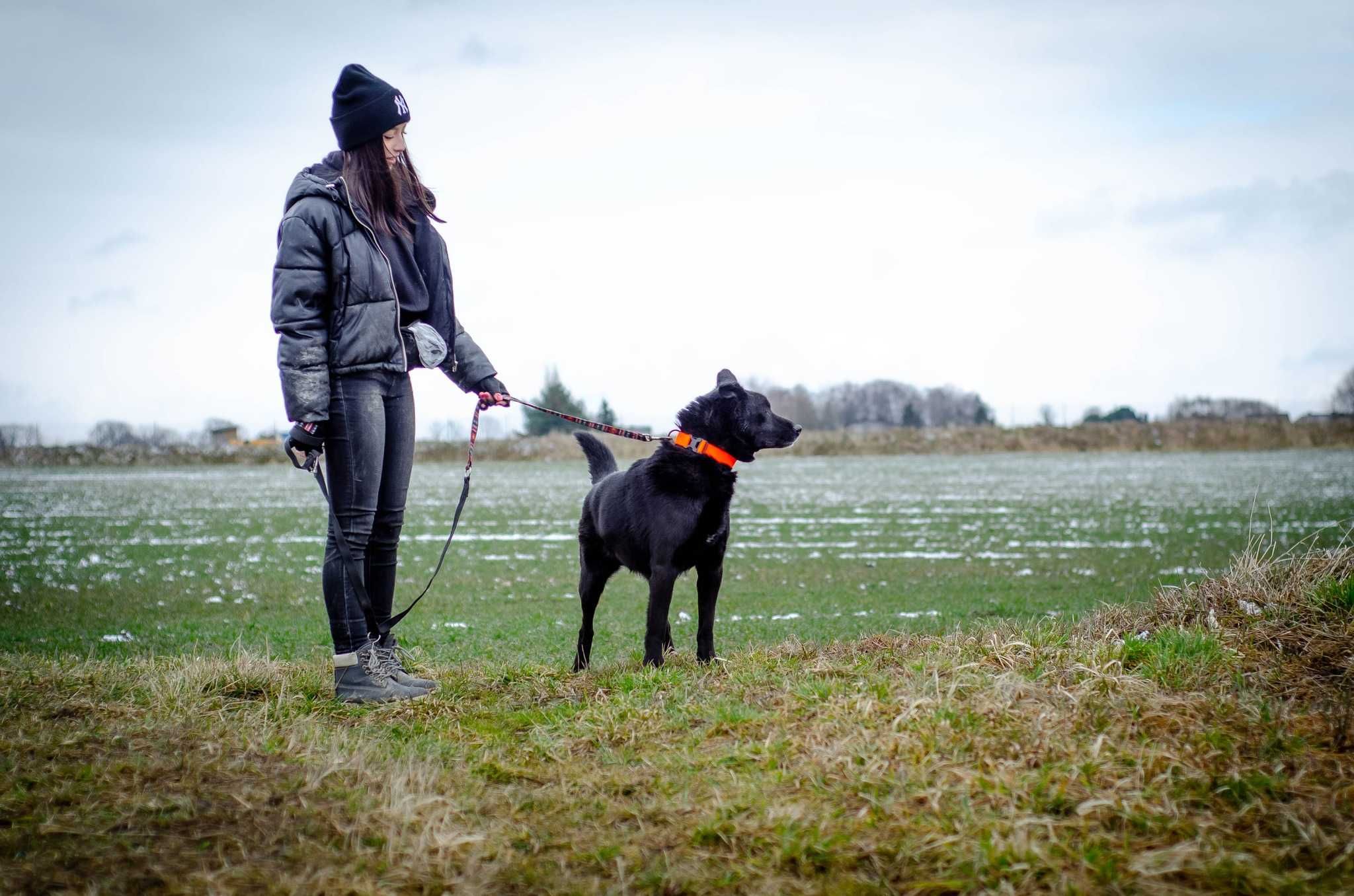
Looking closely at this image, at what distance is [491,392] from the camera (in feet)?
16.6

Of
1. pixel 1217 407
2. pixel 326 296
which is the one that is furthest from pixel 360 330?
pixel 1217 407

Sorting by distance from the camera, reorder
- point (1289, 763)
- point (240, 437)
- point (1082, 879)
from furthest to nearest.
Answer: point (240, 437) → point (1289, 763) → point (1082, 879)

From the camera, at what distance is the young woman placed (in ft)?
13.8

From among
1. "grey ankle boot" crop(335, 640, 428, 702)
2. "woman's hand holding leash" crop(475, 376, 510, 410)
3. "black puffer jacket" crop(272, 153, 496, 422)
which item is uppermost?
"black puffer jacket" crop(272, 153, 496, 422)

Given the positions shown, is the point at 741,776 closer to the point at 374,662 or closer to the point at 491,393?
the point at 374,662

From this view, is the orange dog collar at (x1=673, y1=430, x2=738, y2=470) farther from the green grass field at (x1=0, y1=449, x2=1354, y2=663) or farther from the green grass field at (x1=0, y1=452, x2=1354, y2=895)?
the green grass field at (x1=0, y1=449, x2=1354, y2=663)

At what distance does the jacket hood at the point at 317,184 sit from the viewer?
14.1 feet

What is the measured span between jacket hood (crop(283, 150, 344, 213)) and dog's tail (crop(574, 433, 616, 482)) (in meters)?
2.17

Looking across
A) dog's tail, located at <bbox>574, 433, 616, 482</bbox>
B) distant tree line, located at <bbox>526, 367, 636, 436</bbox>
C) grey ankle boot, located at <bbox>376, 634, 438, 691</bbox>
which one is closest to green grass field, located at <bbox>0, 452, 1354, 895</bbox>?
grey ankle boot, located at <bbox>376, 634, 438, 691</bbox>

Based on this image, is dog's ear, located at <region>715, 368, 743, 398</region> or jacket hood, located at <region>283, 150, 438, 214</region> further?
dog's ear, located at <region>715, 368, 743, 398</region>

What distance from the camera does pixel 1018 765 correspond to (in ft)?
10.1

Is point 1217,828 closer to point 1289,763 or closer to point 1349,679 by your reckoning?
point 1289,763

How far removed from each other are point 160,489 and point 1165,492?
117ft

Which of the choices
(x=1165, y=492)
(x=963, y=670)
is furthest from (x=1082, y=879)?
(x=1165, y=492)
